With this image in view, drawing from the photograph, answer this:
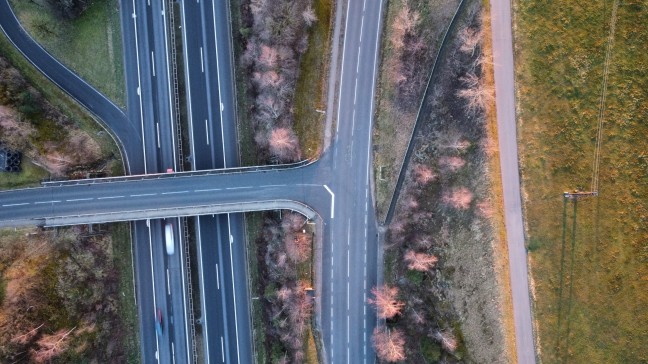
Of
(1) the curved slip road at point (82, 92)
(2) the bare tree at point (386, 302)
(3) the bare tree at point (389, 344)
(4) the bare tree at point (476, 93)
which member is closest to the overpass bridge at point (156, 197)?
(1) the curved slip road at point (82, 92)

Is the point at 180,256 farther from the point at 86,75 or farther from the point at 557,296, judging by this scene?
the point at 557,296

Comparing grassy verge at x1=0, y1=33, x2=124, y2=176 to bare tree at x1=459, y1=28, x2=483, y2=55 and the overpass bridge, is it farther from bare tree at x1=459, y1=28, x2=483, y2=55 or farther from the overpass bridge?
bare tree at x1=459, y1=28, x2=483, y2=55

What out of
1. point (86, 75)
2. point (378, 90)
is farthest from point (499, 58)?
point (86, 75)

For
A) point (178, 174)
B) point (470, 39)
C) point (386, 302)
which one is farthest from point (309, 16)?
point (386, 302)

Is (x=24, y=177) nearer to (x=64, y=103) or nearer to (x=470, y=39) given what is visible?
(x=64, y=103)

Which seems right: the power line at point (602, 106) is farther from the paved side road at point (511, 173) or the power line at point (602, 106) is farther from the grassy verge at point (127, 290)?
the grassy verge at point (127, 290)
